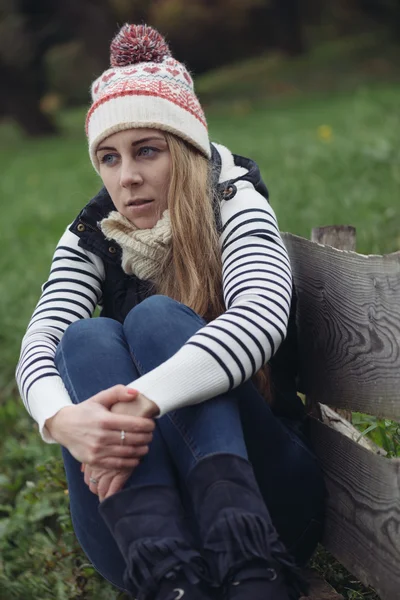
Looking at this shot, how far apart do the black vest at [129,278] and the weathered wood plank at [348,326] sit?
0.05m

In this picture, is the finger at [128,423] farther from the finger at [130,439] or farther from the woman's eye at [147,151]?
the woman's eye at [147,151]

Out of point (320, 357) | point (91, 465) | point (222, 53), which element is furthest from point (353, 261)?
point (222, 53)

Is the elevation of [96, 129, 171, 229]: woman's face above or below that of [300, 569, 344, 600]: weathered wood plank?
above

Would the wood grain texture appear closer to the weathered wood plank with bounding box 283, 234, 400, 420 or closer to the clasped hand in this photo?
the weathered wood plank with bounding box 283, 234, 400, 420

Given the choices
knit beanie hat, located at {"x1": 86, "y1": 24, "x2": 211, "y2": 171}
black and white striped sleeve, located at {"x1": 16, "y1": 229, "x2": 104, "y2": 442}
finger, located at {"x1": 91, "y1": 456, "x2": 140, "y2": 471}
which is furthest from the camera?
knit beanie hat, located at {"x1": 86, "y1": 24, "x2": 211, "y2": 171}

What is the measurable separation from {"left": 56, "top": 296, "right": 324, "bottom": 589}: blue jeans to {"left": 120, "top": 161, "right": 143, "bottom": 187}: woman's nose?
37cm

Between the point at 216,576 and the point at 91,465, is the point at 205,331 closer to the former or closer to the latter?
the point at 91,465

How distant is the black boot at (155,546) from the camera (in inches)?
73.5

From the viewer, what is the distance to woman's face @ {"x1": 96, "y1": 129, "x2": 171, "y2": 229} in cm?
248

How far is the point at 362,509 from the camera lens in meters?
2.18

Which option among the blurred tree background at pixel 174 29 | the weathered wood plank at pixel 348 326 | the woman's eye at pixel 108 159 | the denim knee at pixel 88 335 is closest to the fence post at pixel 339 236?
the weathered wood plank at pixel 348 326

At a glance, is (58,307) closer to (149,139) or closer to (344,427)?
(149,139)

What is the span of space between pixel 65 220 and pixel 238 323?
20.2 ft

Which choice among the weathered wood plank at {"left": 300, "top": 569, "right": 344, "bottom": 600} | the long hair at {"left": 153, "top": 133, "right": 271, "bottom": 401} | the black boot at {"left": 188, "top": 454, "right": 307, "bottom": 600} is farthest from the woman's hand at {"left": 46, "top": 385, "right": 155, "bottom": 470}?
the weathered wood plank at {"left": 300, "top": 569, "right": 344, "bottom": 600}
